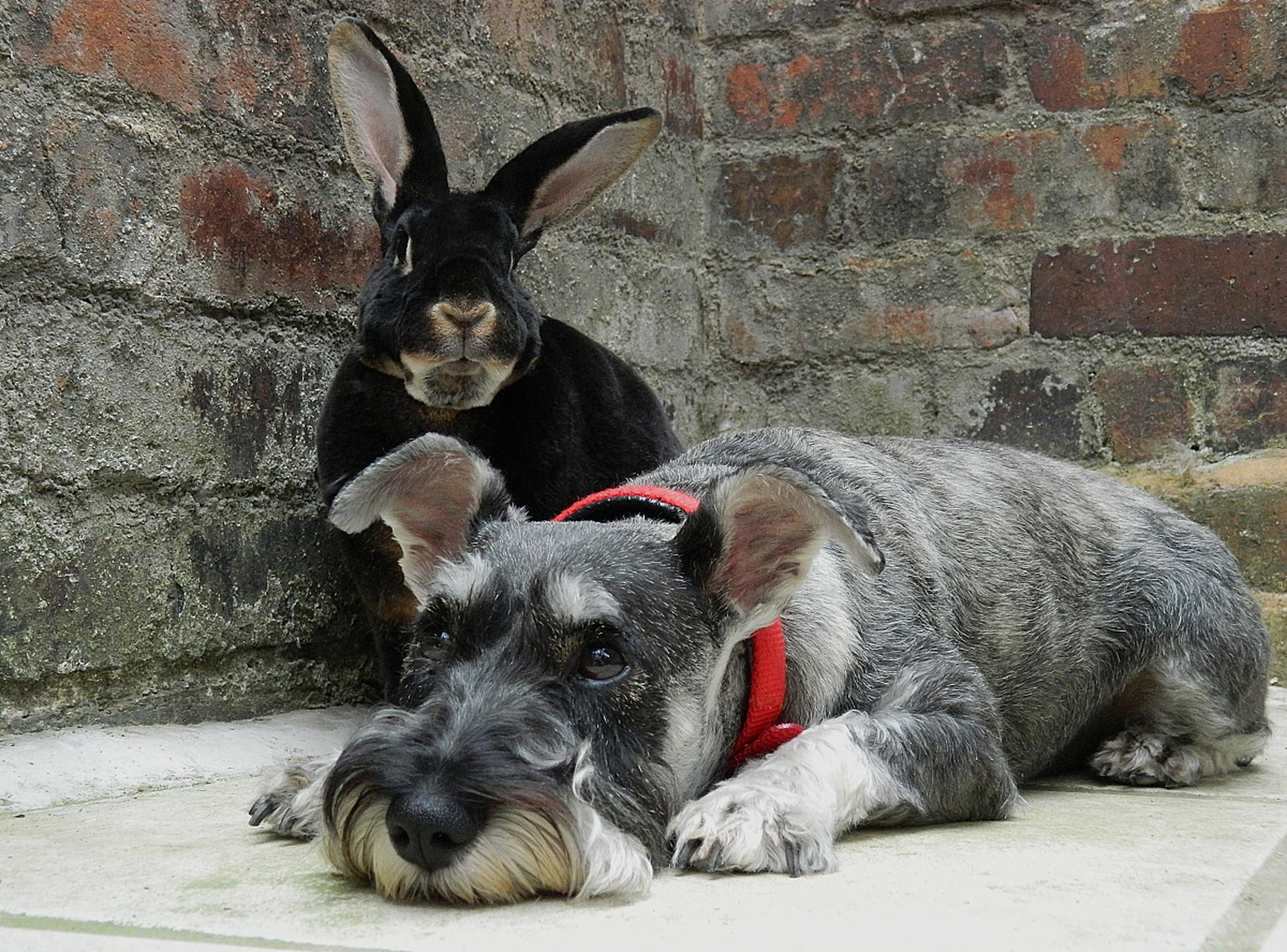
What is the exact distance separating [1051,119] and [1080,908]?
139 inches

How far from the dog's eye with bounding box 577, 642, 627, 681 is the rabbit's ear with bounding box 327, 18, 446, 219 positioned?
165 cm

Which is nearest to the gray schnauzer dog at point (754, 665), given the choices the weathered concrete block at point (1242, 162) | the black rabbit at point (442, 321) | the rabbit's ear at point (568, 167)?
the black rabbit at point (442, 321)

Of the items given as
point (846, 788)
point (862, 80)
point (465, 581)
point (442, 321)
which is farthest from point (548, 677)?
point (862, 80)

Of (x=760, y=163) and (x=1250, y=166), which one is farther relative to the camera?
(x=760, y=163)

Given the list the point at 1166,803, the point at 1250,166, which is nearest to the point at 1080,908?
the point at 1166,803

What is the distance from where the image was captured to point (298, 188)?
152 inches

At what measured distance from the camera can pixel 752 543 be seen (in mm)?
2627

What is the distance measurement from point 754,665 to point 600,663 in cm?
43

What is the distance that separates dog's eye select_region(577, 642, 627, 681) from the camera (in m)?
2.40

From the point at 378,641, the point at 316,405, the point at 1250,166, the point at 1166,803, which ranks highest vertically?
the point at 1250,166

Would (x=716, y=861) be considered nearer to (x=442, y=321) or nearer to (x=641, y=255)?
(x=442, y=321)

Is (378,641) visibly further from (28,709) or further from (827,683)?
(827,683)

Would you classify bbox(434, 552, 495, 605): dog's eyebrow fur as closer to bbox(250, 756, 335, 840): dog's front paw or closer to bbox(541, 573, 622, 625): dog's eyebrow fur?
bbox(541, 573, 622, 625): dog's eyebrow fur

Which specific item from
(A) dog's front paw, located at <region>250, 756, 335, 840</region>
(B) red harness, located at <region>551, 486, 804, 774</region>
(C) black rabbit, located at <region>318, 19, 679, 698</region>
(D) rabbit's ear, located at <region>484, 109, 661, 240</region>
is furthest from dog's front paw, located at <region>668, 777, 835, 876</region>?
(D) rabbit's ear, located at <region>484, 109, 661, 240</region>
